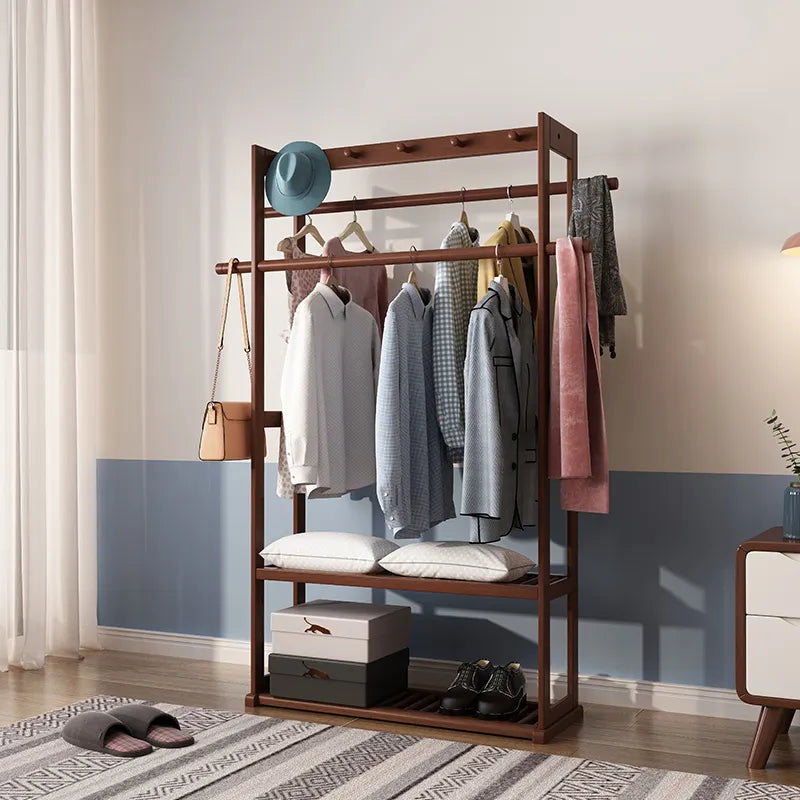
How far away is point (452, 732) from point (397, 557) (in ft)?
1.73

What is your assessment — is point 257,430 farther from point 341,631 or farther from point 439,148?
point 439,148

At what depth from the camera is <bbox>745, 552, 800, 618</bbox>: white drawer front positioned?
105 inches

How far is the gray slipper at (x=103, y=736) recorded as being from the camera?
9.21 ft

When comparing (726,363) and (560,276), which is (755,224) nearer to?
(726,363)

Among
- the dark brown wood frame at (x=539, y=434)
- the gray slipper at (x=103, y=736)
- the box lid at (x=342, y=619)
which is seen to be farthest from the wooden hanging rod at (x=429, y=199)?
the gray slipper at (x=103, y=736)

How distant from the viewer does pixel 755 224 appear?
325 cm

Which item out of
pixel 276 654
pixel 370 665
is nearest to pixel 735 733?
pixel 370 665

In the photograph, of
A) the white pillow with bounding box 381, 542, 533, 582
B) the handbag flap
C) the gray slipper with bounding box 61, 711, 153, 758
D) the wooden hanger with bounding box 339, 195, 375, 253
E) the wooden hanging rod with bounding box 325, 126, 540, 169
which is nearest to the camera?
the gray slipper with bounding box 61, 711, 153, 758

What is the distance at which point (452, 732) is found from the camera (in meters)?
3.06

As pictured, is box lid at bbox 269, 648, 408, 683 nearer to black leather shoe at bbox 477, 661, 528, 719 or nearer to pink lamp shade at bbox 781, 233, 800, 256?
black leather shoe at bbox 477, 661, 528, 719

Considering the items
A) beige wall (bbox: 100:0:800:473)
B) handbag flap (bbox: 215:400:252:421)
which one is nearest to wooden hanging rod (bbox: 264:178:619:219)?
beige wall (bbox: 100:0:800:473)

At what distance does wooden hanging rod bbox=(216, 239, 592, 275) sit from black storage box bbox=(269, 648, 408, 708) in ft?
4.01

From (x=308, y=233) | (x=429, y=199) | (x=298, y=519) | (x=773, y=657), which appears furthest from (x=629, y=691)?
(x=308, y=233)

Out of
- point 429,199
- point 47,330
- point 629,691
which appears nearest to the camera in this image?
point 629,691
